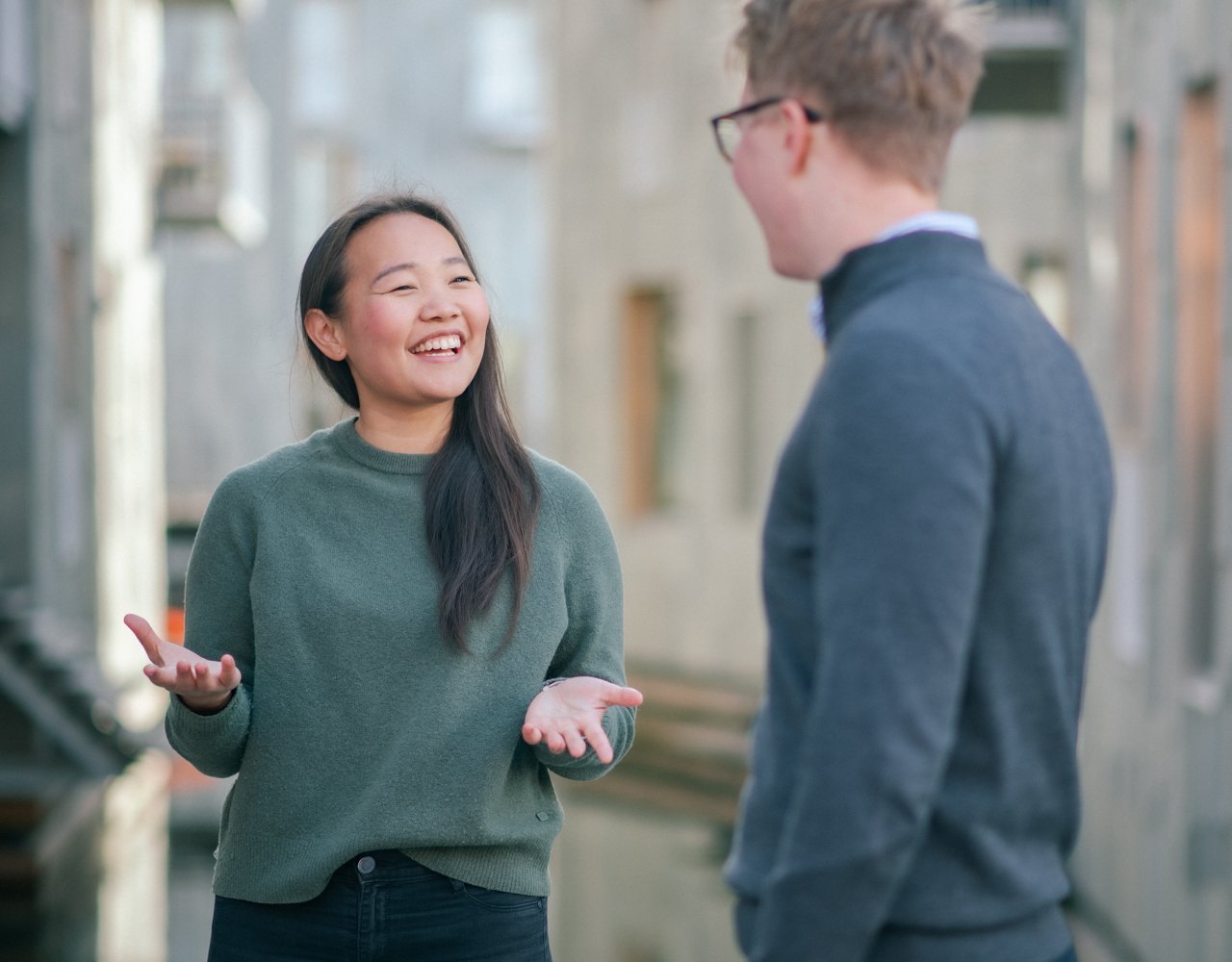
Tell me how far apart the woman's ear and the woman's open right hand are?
553mm

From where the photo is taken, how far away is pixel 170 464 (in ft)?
91.0

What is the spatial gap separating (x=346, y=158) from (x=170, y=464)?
21.4 feet

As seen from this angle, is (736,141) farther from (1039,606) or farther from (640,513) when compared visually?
(640,513)

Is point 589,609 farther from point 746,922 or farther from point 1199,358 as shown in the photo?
point 1199,358

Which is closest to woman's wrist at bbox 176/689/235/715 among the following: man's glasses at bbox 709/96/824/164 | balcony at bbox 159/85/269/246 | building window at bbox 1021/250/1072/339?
man's glasses at bbox 709/96/824/164

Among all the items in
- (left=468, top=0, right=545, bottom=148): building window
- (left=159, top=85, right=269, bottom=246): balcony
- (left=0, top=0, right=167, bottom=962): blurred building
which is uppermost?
(left=468, top=0, right=545, bottom=148): building window

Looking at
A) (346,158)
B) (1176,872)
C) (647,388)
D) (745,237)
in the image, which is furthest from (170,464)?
(1176,872)

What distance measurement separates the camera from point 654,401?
1727cm

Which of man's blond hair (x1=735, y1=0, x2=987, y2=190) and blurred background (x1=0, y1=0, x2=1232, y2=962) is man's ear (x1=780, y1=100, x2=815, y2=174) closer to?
man's blond hair (x1=735, y1=0, x2=987, y2=190)

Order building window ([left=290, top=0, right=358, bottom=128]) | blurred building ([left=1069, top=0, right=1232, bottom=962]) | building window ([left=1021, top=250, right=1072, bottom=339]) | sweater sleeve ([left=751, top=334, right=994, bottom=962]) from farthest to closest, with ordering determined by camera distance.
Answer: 1. building window ([left=290, top=0, right=358, bottom=128])
2. building window ([left=1021, top=250, right=1072, bottom=339])
3. blurred building ([left=1069, top=0, right=1232, bottom=962])
4. sweater sleeve ([left=751, top=334, right=994, bottom=962])

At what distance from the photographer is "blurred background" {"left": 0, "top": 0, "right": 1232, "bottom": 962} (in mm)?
6953

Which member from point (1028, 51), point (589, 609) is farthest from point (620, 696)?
point (1028, 51)

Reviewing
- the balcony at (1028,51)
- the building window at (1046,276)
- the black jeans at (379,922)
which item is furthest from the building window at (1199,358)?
the building window at (1046,276)

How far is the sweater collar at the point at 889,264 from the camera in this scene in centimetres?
191
